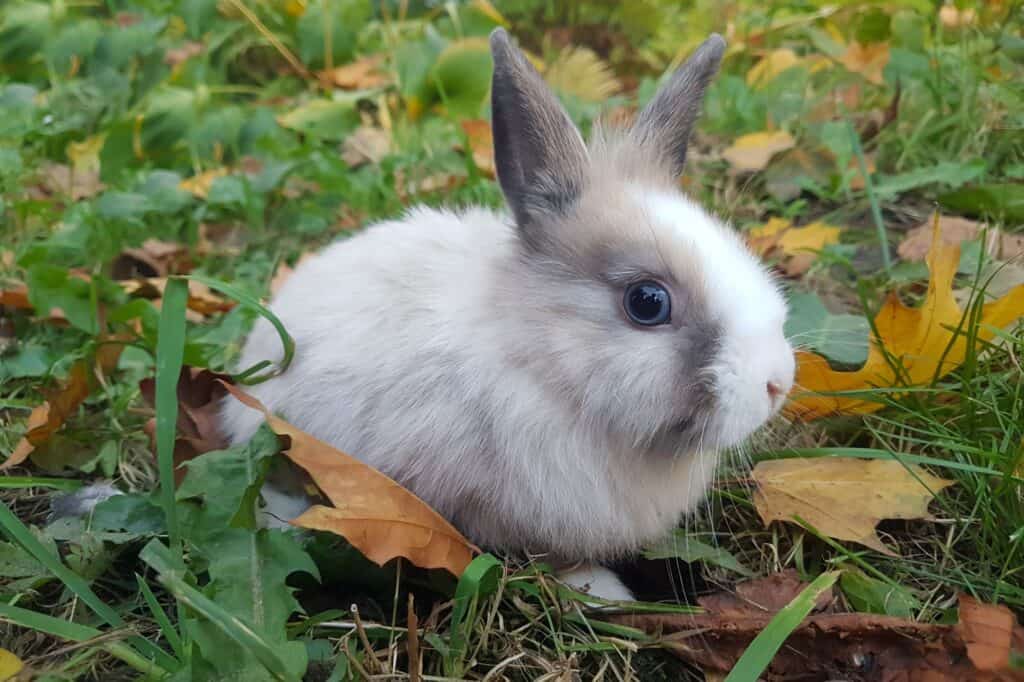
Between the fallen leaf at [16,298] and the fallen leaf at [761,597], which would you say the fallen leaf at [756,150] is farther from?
the fallen leaf at [16,298]

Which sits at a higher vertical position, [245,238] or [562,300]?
[562,300]

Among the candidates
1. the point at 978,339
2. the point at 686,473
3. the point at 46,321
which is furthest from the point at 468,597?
the point at 46,321

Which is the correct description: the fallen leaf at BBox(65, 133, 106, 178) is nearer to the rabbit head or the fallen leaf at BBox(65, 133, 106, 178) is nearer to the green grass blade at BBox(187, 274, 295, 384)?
the green grass blade at BBox(187, 274, 295, 384)

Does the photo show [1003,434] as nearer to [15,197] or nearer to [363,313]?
[363,313]

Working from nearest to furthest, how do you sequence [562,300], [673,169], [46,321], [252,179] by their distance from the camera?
[562,300], [673,169], [46,321], [252,179]

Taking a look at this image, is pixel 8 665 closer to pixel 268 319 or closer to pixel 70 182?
pixel 268 319
